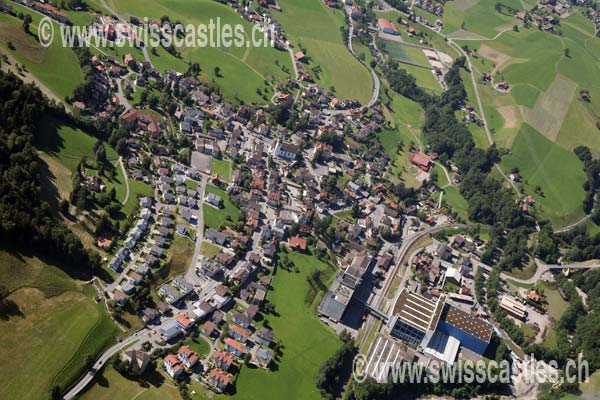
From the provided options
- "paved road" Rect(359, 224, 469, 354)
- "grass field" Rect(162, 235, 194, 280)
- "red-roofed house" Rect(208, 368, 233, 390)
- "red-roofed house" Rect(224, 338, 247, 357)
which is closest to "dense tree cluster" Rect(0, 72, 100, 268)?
"grass field" Rect(162, 235, 194, 280)

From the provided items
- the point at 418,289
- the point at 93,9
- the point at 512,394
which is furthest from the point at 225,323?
the point at 93,9

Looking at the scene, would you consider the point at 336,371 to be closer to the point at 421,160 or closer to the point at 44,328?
the point at 44,328

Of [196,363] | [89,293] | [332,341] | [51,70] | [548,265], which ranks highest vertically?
[51,70]

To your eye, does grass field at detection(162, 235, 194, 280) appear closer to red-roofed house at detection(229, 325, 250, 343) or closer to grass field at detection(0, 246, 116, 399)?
red-roofed house at detection(229, 325, 250, 343)

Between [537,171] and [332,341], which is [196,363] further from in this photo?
[537,171]

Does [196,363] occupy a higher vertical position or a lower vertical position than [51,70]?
lower

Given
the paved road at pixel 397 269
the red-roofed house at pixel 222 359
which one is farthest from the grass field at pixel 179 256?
the paved road at pixel 397 269
